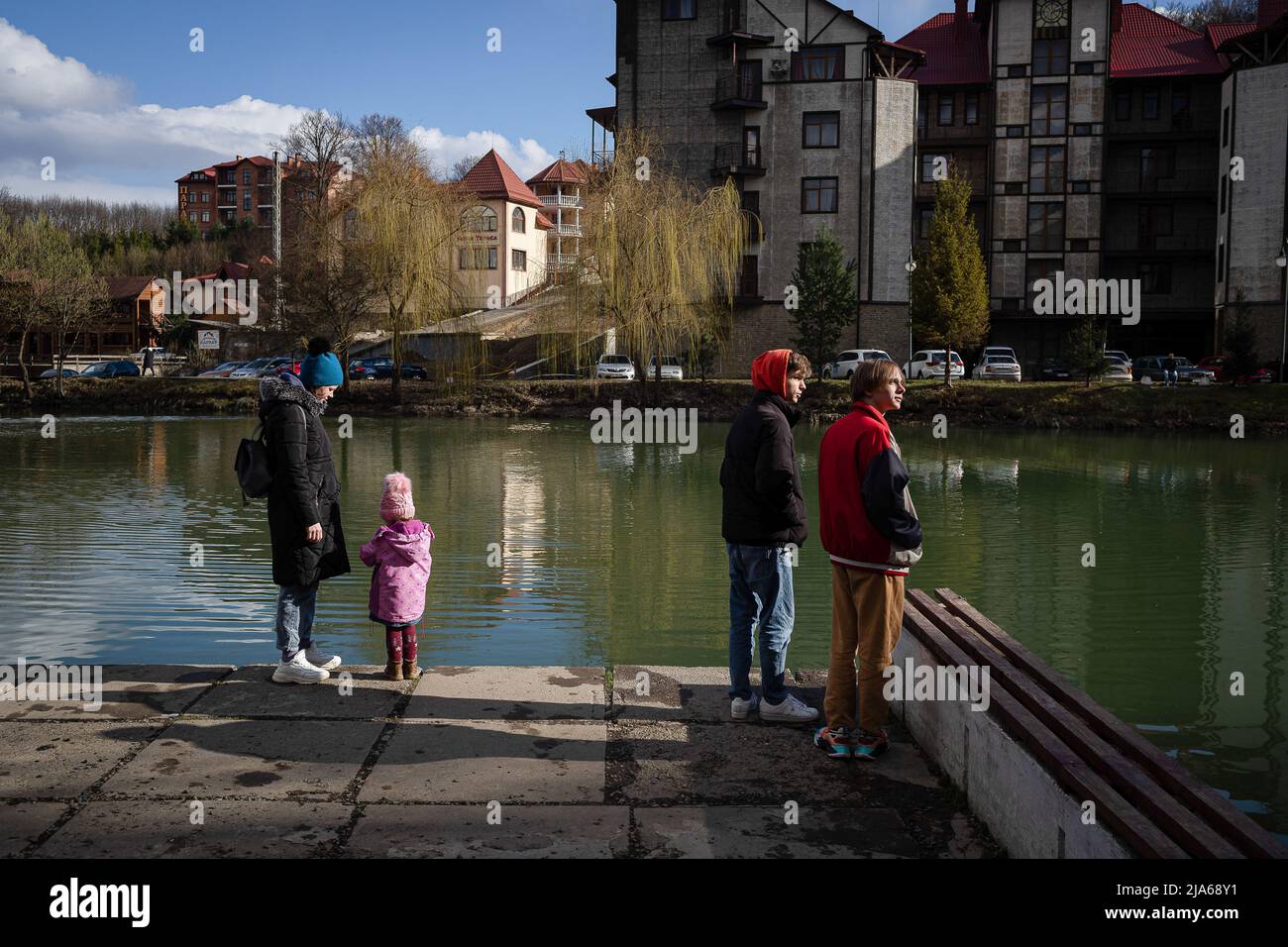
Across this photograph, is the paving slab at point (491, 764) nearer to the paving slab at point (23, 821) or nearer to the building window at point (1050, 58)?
the paving slab at point (23, 821)

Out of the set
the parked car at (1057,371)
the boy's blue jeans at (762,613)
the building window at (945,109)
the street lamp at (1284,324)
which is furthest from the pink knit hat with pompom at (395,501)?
the building window at (945,109)

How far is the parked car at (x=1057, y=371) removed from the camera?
176 feet

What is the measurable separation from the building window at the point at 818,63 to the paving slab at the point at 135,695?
176 feet

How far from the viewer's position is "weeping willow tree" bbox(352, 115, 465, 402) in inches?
1770

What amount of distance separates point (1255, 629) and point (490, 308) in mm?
56780

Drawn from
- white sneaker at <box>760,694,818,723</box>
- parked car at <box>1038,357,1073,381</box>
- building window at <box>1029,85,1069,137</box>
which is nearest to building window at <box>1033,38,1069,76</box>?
building window at <box>1029,85,1069,137</box>

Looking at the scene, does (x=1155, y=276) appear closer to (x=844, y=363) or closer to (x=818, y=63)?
(x=844, y=363)

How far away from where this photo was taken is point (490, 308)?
214ft

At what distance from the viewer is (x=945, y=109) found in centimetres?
6075

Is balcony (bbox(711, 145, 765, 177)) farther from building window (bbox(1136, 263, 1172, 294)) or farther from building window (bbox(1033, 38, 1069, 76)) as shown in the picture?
building window (bbox(1136, 263, 1172, 294))

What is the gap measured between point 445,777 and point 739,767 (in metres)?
1.46

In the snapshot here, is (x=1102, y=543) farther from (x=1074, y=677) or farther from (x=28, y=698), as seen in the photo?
(x=28, y=698)

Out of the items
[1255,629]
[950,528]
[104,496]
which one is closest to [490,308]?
[104,496]

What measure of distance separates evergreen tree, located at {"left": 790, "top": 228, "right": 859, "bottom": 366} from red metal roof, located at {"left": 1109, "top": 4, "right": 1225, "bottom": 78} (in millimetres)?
21201
